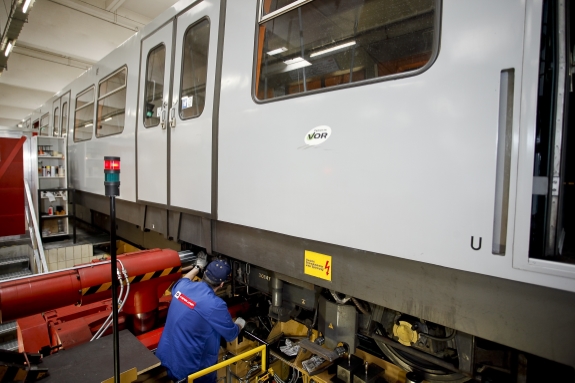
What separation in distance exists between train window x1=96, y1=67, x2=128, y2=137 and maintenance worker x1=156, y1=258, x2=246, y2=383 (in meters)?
2.15

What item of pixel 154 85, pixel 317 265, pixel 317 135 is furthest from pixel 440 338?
pixel 154 85

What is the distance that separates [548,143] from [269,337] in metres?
2.69

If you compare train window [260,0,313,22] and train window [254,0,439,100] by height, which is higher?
train window [260,0,313,22]

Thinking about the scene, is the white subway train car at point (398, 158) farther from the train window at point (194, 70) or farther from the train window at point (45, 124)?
the train window at point (45, 124)

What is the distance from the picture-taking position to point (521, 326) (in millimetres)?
1072

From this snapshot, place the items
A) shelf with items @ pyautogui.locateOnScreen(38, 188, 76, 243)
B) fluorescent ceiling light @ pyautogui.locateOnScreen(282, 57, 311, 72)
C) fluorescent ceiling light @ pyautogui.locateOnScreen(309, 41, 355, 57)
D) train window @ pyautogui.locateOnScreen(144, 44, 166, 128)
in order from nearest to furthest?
fluorescent ceiling light @ pyautogui.locateOnScreen(309, 41, 355, 57) → fluorescent ceiling light @ pyautogui.locateOnScreen(282, 57, 311, 72) → train window @ pyautogui.locateOnScreen(144, 44, 166, 128) → shelf with items @ pyautogui.locateOnScreen(38, 188, 76, 243)

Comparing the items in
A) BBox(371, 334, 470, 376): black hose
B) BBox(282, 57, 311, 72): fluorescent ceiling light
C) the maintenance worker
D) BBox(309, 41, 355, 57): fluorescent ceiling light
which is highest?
BBox(309, 41, 355, 57): fluorescent ceiling light

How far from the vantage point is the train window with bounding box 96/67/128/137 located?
Result: 3.57 meters

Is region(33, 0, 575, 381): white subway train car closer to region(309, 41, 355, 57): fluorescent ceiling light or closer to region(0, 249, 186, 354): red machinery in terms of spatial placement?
region(309, 41, 355, 57): fluorescent ceiling light

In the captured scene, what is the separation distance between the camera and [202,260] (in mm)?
2707

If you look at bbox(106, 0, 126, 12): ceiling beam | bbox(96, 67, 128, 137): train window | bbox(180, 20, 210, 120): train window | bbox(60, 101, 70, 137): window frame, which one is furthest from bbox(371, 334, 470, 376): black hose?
bbox(106, 0, 126, 12): ceiling beam

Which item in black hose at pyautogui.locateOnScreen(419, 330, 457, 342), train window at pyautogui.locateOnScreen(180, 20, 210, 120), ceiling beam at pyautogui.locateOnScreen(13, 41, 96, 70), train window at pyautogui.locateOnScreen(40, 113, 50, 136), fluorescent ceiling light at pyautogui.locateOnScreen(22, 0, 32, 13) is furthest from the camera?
ceiling beam at pyautogui.locateOnScreen(13, 41, 96, 70)

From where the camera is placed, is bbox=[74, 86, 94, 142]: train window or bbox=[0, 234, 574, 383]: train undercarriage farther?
bbox=[74, 86, 94, 142]: train window

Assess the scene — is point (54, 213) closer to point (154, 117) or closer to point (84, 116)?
point (84, 116)
